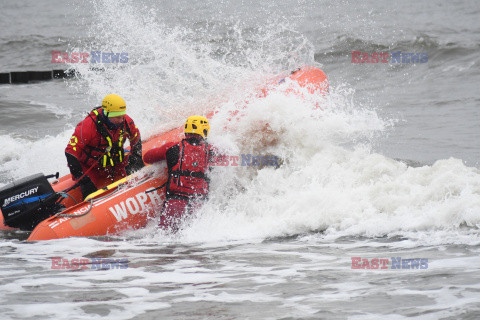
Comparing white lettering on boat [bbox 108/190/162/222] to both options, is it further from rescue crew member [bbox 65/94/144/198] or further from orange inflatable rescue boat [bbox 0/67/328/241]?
rescue crew member [bbox 65/94/144/198]

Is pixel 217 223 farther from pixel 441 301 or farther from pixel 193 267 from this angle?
pixel 441 301

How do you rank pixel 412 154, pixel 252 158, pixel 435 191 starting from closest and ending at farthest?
pixel 435 191 < pixel 252 158 < pixel 412 154

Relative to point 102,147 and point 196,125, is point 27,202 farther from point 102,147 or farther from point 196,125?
point 196,125

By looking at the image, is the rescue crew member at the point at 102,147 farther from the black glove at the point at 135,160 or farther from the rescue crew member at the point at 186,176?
the rescue crew member at the point at 186,176

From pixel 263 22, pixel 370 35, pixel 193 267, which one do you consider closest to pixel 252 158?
pixel 193 267

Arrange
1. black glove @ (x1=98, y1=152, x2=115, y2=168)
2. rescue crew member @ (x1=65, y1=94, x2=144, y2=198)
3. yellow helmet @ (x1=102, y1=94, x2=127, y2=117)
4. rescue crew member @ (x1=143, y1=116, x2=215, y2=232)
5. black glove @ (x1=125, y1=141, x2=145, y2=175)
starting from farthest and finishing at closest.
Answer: black glove @ (x1=125, y1=141, x2=145, y2=175)
black glove @ (x1=98, y1=152, x2=115, y2=168)
rescue crew member @ (x1=65, y1=94, x2=144, y2=198)
yellow helmet @ (x1=102, y1=94, x2=127, y2=117)
rescue crew member @ (x1=143, y1=116, x2=215, y2=232)

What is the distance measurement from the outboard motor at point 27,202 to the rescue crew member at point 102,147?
456mm

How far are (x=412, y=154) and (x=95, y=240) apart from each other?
507 centimetres

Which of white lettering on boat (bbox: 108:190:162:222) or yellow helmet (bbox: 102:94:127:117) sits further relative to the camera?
yellow helmet (bbox: 102:94:127:117)

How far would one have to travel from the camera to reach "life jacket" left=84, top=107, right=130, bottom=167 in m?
6.80

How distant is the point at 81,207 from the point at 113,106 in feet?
3.66

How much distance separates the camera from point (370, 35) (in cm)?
1889

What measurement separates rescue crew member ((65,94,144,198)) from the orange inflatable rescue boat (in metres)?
0.28

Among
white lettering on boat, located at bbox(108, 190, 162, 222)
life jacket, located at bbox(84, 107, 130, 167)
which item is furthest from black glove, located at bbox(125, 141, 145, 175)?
white lettering on boat, located at bbox(108, 190, 162, 222)
